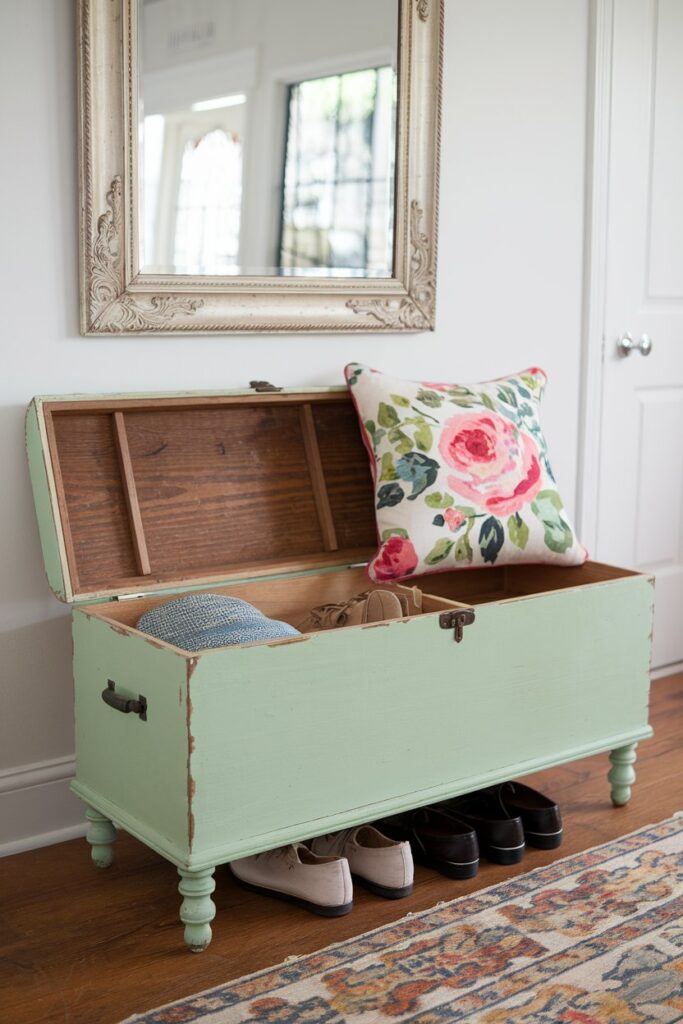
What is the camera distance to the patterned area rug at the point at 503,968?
5.23 feet

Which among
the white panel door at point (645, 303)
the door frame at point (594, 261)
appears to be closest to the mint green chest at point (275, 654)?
the door frame at point (594, 261)

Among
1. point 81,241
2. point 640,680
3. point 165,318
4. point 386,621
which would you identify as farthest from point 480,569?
point 81,241

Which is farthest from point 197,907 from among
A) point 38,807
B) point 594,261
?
point 594,261

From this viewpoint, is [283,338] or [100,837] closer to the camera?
[100,837]

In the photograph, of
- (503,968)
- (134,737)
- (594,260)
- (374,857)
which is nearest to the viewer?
(503,968)

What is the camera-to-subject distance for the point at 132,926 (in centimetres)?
184

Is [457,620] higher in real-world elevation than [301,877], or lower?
higher

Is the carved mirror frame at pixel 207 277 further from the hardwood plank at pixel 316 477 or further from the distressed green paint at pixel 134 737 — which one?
the distressed green paint at pixel 134 737

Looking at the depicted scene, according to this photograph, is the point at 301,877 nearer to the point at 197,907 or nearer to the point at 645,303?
the point at 197,907

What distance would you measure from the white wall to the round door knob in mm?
147

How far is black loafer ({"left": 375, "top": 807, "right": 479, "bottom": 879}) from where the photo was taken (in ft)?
6.58

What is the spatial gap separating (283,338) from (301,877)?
1.05 m

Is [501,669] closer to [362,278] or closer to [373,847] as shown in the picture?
[373,847]

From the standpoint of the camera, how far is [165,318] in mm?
2168
